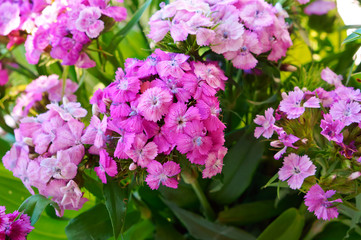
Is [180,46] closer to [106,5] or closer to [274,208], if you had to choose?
[106,5]

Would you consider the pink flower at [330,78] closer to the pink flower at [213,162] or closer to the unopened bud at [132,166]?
the pink flower at [213,162]

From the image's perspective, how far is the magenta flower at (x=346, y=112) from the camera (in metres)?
0.48

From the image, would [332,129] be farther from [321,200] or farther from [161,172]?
[161,172]

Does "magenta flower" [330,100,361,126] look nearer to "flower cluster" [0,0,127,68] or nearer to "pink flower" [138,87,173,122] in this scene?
"pink flower" [138,87,173,122]

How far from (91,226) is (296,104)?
0.35 meters

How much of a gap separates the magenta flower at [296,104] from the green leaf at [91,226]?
0.31 meters

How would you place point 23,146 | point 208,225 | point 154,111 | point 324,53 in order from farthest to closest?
point 324,53 → point 208,225 → point 23,146 → point 154,111

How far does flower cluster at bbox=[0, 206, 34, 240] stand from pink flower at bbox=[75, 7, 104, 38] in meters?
0.26

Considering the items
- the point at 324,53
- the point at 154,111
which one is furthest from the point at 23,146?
the point at 324,53

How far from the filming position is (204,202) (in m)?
0.68

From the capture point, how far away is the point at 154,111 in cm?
46

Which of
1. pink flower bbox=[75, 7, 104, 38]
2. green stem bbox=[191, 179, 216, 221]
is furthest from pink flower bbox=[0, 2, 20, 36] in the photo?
green stem bbox=[191, 179, 216, 221]

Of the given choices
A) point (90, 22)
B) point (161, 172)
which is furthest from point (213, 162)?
point (90, 22)

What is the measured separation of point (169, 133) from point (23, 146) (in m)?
0.22
